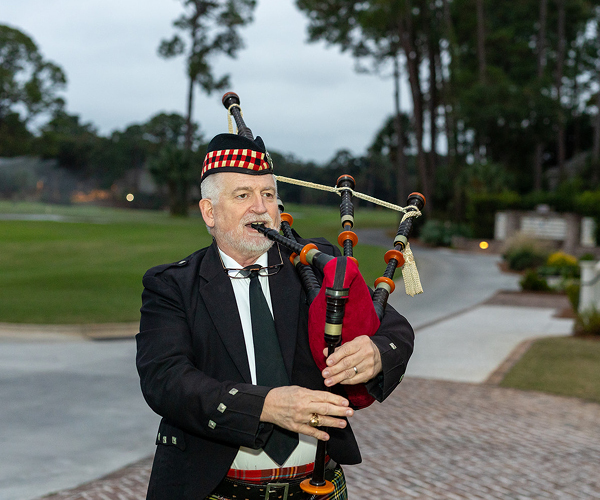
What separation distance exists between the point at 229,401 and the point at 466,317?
521 inches

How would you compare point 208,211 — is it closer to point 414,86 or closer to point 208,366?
point 208,366

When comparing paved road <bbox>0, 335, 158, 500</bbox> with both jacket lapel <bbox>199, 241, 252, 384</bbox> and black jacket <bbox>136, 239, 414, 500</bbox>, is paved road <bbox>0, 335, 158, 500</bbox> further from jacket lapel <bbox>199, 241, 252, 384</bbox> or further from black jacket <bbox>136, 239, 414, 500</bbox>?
jacket lapel <bbox>199, 241, 252, 384</bbox>

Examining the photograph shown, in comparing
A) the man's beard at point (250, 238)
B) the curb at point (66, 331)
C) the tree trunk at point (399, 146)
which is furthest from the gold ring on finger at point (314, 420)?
the tree trunk at point (399, 146)

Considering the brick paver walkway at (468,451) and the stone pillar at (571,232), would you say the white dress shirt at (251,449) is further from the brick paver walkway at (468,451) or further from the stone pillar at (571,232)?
the stone pillar at (571,232)

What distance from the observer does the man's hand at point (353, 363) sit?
6.13 feet

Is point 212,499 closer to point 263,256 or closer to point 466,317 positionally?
point 263,256

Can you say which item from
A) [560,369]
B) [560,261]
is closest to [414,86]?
[560,261]

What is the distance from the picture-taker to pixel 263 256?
2359 mm

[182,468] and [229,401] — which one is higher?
[229,401]

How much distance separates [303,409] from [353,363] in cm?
21

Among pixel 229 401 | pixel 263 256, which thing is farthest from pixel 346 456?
pixel 263 256

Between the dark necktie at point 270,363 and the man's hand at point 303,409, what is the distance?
0.74ft

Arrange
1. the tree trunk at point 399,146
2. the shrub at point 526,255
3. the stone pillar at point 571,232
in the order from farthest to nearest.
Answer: the tree trunk at point 399,146
the stone pillar at point 571,232
the shrub at point 526,255

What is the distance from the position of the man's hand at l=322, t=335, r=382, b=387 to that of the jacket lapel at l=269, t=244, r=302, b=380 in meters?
0.26
